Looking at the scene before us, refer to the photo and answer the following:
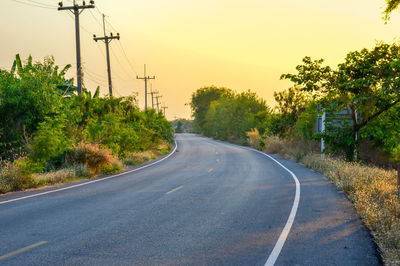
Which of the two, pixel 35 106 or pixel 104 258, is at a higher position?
pixel 35 106

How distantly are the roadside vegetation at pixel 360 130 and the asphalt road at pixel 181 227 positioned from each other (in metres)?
0.50

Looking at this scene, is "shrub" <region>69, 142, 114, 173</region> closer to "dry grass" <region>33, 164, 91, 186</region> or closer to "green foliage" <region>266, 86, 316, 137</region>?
"dry grass" <region>33, 164, 91, 186</region>

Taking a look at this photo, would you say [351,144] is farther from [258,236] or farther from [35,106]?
[35,106]

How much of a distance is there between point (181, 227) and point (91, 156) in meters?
11.0

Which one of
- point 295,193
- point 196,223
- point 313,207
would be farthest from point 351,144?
point 196,223

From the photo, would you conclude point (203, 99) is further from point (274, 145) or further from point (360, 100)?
point (360, 100)

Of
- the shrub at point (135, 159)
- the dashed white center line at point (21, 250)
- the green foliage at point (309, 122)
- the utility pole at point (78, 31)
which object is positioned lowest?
the shrub at point (135, 159)

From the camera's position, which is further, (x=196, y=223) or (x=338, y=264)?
(x=196, y=223)

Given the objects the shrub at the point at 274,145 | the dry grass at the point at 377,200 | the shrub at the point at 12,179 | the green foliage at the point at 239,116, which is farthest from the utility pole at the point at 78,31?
the green foliage at the point at 239,116

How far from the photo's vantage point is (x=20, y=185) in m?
12.2

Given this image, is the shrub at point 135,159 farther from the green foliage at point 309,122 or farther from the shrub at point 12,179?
the green foliage at point 309,122

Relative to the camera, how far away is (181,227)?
7.23 meters

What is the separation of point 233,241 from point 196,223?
1488mm

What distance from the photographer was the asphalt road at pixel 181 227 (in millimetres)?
5430
